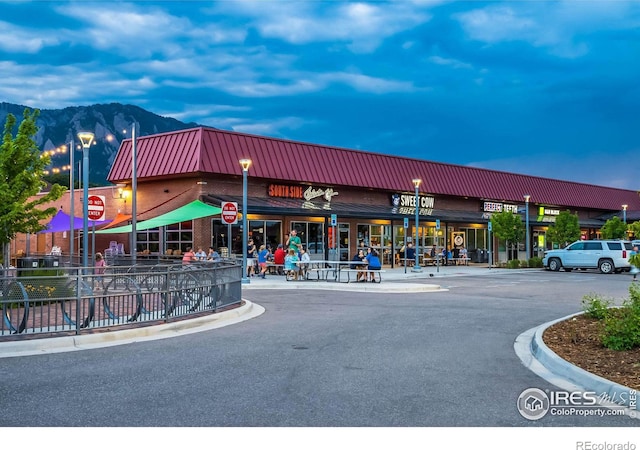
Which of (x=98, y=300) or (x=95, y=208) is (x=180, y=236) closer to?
(x=95, y=208)

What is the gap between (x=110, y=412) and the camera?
6375 millimetres

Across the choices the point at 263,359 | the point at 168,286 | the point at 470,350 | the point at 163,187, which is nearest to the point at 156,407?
the point at 263,359

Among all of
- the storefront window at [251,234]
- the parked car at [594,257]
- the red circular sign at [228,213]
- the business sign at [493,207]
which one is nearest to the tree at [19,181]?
the red circular sign at [228,213]

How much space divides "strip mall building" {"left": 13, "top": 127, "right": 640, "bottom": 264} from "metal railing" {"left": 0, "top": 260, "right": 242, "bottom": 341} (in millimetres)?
16592

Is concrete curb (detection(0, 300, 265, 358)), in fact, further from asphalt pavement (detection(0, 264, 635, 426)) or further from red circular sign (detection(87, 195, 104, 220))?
red circular sign (detection(87, 195, 104, 220))

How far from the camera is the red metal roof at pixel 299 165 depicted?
32125 millimetres

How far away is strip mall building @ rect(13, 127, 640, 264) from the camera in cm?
3222

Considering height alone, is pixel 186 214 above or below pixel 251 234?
above

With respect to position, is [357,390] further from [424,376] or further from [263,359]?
[263,359]

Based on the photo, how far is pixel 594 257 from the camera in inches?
1426

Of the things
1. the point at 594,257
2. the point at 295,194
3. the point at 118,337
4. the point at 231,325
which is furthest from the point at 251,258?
the point at 594,257

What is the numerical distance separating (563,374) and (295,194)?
28.2 m

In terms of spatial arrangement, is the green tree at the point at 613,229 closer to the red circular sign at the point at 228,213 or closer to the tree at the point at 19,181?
the red circular sign at the point at 228,213

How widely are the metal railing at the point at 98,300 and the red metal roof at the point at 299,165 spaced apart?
687 inches
